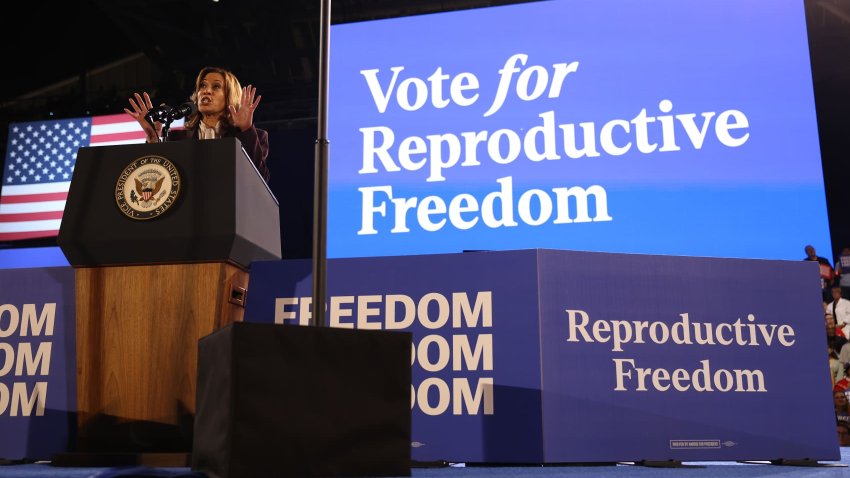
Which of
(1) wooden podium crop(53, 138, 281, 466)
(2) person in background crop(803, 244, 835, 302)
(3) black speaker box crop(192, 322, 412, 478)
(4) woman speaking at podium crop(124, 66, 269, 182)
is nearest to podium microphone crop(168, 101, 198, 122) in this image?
(4) woman speaking at podium crop(124, 66, 269, 182)

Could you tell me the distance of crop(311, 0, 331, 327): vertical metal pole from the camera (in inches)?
47.6

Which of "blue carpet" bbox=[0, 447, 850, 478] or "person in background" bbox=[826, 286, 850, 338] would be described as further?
"person in background" bbox=[826, 286, 850, 338]

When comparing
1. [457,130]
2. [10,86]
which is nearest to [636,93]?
[457,130]

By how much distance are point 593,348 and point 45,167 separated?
5978 millimetres

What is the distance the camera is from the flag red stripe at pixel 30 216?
6.17 metres

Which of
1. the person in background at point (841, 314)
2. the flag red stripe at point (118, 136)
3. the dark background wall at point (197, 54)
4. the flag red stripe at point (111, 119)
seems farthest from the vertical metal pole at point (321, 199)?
the flag red stripe at point (111, 119)

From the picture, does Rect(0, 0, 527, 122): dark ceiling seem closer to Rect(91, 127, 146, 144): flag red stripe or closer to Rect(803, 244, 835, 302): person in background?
Rect(91, 127, 146, 144): flag red stripe

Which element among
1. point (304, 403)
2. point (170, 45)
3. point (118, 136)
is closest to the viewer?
point (304, 403)

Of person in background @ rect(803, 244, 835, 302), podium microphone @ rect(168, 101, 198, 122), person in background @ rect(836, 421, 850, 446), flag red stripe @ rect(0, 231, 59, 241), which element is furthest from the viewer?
flag red stripe @ rect(0, 231, 59, 241)

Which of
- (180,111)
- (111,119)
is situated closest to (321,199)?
(180,111)

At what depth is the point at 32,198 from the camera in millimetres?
6242

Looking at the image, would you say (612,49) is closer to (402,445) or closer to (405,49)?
(405,49)

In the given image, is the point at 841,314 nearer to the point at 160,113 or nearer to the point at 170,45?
the point at 160,113

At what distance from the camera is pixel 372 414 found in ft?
3.64
